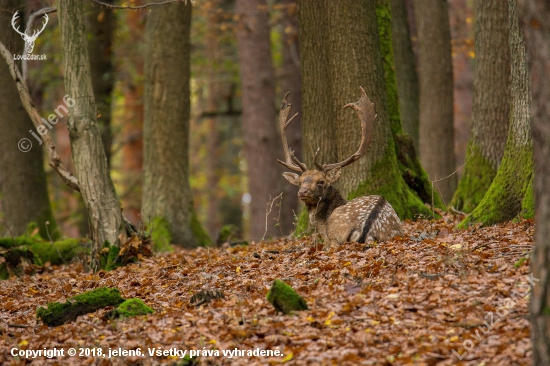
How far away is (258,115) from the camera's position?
1866 centimetres

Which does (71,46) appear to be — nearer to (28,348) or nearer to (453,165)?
(28,348)

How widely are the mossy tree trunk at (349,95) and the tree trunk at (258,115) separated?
7.54 meters

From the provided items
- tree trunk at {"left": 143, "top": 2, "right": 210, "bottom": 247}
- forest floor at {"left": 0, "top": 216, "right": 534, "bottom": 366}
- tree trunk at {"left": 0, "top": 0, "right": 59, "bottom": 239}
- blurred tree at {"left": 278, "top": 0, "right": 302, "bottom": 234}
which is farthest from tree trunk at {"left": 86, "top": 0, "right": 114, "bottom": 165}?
forest floor at {"left": 0, "top": 216, "right": 534, "bottom": 366}

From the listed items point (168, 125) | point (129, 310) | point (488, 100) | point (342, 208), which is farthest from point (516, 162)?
point (168, 125)

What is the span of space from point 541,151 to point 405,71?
11.8 m

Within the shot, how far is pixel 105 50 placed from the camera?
59.3 feet

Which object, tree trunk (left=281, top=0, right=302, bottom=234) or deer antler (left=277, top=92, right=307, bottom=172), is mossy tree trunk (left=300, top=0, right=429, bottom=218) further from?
tree trunk (left=281, top=0, right=302, bottom=234)

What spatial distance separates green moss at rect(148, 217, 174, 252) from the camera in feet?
44.1

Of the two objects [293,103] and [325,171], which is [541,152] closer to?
[325,171]

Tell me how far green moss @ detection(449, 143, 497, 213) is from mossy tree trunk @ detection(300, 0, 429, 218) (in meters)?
0.85

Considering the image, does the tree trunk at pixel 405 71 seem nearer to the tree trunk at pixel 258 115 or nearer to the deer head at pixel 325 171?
the tree trunk at pixel 258 115

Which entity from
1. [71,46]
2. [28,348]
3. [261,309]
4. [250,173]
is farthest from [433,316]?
[250,173]

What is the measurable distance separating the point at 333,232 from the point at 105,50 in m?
11.3

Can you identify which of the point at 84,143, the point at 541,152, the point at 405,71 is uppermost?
the point at 405,71
